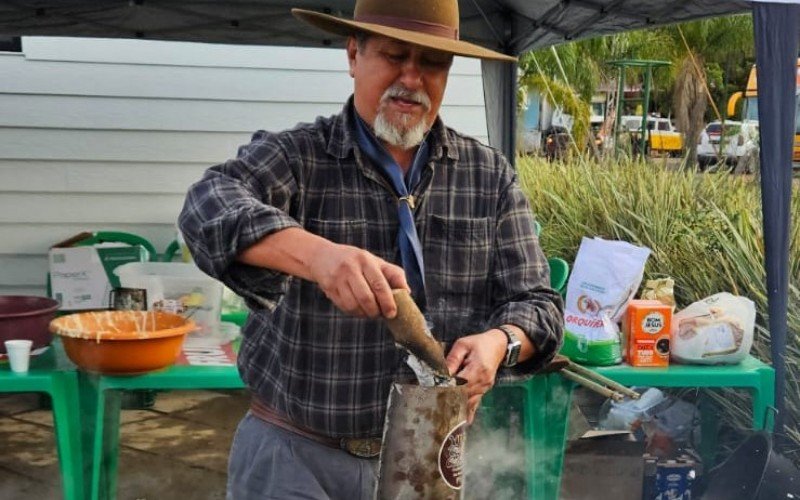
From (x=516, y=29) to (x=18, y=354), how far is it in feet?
12.6

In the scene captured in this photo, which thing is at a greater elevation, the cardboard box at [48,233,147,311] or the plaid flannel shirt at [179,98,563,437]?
the plaid flannel shirt at [179,98,563,437]

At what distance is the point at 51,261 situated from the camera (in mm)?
5160

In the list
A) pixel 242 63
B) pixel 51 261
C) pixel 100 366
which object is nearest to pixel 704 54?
pixel 242 63

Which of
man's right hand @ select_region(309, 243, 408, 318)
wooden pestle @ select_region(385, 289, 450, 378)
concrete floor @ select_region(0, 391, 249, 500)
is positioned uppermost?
man's right hand @ select_region(309, 243, 408, 318)

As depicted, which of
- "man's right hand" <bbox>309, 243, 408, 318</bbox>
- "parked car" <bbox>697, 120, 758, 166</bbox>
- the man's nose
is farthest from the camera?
"parked car" <bbox>697, 120, 758, 166</bbox>

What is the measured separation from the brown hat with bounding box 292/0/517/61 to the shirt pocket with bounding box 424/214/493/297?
1.13 ft

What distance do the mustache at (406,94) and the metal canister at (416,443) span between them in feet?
1.89

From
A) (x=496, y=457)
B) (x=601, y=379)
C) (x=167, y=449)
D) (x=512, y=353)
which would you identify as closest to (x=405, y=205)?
(x=512, y=353)

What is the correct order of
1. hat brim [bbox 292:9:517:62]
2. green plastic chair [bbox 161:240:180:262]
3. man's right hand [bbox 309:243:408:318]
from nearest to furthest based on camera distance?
man's right hand [bbox 309:243:408:318] < hat brim [bbox 292:9:517:62] < green plastic chair [bbox 161:240:180:262]

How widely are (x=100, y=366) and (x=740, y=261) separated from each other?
3118 millimetres

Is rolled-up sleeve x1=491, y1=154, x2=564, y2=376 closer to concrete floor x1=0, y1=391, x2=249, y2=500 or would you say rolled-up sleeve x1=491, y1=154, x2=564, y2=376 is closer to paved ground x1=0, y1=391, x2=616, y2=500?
paved ground x1=0, y1=391, x2=616, y2=500

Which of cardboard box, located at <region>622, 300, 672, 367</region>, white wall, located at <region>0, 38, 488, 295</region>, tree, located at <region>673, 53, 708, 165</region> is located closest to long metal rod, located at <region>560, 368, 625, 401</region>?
cardboard box, located at <region>622, 300, 672, 367</region>

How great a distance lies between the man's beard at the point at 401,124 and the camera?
171 centimetres

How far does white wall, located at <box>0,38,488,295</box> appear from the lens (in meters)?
5.65
